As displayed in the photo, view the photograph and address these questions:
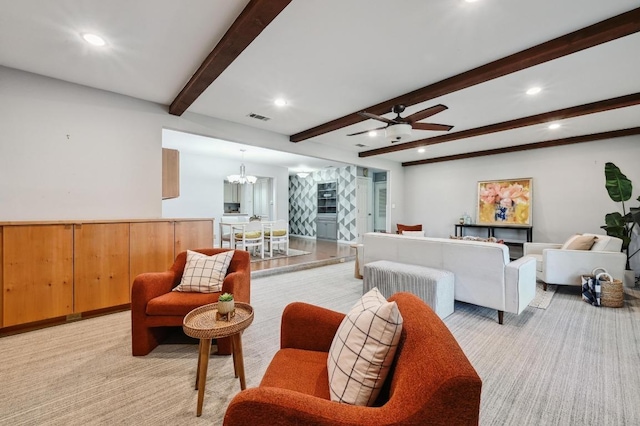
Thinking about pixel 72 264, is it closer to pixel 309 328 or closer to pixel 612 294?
pixel 309 328

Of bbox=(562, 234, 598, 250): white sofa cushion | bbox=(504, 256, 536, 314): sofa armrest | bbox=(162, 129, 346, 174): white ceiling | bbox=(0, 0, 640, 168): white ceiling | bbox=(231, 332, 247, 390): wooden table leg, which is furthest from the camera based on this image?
bbox=(162, 129, 346, 174): white ceiling

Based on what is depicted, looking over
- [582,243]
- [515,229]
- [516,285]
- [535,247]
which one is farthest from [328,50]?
[515,229]

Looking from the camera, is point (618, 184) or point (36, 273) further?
point (618, 184)

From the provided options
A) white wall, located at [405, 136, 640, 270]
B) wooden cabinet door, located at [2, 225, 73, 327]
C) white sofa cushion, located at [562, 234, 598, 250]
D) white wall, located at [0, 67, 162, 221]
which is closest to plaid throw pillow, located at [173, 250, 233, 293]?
wooden cabinet door, located at [2, 225, 73, 327]

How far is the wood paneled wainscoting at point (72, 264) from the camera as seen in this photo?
104 inches

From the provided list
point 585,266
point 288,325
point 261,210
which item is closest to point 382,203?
point 261,210

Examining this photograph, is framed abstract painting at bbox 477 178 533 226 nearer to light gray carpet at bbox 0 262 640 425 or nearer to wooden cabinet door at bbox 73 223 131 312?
light gray carpet at bbox 0 262 640 425

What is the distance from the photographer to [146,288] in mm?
2266

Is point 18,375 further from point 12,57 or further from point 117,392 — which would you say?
point 12,57

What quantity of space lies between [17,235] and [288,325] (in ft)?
9.72

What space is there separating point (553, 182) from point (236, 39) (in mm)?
6577

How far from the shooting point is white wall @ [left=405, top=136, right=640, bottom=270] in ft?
16.7

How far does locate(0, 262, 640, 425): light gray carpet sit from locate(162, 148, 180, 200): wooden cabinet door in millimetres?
1703

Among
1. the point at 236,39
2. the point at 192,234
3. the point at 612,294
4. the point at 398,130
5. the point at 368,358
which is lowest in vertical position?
the point at 612,294
